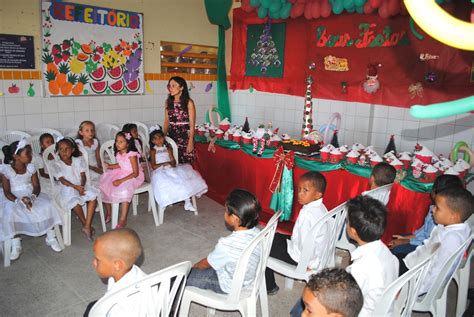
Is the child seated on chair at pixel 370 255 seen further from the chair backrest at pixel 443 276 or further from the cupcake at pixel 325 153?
the cupcake at pixel 325 153

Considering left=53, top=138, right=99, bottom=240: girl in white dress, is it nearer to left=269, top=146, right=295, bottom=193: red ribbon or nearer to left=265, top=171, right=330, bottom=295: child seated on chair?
left=269, top=146, right=295, bottom=193: red ribbon

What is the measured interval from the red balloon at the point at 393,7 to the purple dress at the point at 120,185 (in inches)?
106

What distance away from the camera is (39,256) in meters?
3.16

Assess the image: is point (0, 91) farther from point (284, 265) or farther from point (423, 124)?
point (423, 124)

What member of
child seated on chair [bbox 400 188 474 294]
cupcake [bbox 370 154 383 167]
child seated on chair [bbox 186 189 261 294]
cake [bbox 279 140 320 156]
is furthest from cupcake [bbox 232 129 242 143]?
child seated on chair [bbox 400 188 474 294]

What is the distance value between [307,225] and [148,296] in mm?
1162

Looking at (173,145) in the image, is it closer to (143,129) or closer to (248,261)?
(143,129)

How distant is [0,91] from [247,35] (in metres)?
3.24

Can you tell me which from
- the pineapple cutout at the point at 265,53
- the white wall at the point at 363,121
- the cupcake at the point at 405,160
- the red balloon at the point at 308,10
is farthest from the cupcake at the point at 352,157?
the pineapple cutout at the point at 265,53

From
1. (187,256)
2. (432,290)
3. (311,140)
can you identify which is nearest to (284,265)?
(432,290)

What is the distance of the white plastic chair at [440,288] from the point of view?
1948 millimetres

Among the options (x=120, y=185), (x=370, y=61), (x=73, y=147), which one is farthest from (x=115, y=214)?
(x=370, y=61)

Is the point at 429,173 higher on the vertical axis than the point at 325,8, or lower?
lower

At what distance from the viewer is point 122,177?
3705mm
